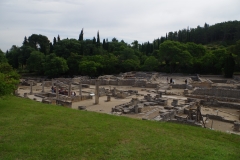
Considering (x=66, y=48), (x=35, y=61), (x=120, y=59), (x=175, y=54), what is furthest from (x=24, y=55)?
(x=175, y=54)

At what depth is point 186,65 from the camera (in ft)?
195

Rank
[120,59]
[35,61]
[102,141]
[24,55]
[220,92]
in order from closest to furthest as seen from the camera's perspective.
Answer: [102,141], [220,92], [35,61], [120,59], [24,55]

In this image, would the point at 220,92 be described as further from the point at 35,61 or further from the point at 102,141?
the point at 35,61

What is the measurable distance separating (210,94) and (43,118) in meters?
25.2

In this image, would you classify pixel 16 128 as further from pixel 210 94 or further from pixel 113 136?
pixel 210 94

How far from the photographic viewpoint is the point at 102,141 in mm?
9102

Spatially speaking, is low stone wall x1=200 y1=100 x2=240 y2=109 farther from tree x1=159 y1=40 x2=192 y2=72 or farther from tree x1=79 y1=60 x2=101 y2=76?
tree x1=79 y1=60 x2=101 y2=76

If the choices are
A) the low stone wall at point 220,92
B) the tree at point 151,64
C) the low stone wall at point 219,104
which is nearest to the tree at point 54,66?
the tree at point 151,64

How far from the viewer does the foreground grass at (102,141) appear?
313 inches

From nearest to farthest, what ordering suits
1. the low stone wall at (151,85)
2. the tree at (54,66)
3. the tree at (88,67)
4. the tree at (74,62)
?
the low stone wall at (151,85) < the tree at (54,66) < the tree at (88,67) < the tree at (74,62)

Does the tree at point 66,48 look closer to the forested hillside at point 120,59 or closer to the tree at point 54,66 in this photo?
the forested hillside at point 120,59

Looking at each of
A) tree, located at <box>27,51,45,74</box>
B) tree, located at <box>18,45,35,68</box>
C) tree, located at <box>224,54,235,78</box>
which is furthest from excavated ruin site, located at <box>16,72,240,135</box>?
tree, located at <box>18,45,35,68</box>

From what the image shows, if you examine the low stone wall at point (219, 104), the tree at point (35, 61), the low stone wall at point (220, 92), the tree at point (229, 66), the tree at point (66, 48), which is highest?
the tree at point (66, 48)

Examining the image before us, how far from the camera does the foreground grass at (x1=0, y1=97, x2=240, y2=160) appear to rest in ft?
26.1
